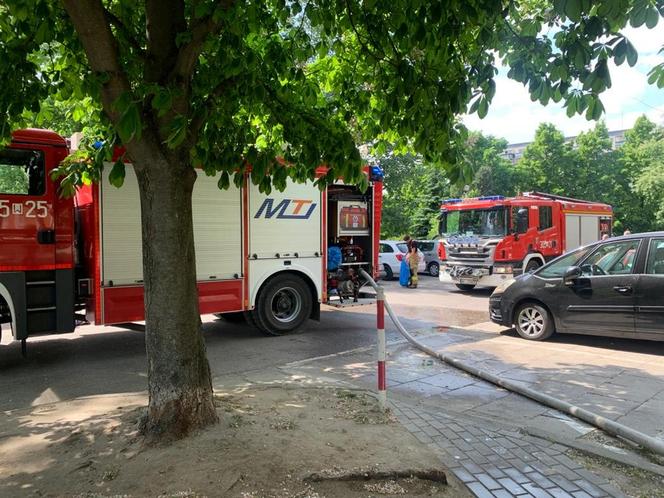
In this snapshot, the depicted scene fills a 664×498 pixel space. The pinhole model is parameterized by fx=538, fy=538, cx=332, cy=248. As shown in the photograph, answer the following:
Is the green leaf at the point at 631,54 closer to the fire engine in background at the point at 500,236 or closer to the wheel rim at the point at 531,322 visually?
the wheel rim at the point at 531,322

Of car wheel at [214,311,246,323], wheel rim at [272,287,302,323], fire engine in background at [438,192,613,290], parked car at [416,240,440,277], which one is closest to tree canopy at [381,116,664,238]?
parked car at [416,240,440,277]

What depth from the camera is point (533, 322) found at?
336 inches

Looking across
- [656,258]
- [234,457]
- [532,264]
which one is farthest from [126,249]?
[532,264]

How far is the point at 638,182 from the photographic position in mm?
36281

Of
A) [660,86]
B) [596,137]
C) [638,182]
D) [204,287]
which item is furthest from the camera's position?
[596,137]

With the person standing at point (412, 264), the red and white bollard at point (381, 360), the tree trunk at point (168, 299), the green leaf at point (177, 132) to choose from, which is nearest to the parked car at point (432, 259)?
the person standing at point (412, 264)

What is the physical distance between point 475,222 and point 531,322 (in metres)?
7.39

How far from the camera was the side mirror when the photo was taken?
7.97 m

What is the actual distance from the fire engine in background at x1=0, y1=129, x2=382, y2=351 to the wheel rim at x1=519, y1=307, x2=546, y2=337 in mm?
3067

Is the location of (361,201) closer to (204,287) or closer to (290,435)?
(204,287)

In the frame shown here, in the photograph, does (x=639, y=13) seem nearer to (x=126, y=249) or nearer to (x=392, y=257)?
(x=126, y=249)

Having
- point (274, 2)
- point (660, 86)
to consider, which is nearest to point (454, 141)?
point (660, 86)

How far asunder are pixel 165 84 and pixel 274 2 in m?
1.26

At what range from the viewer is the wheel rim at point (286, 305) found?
363 inches
